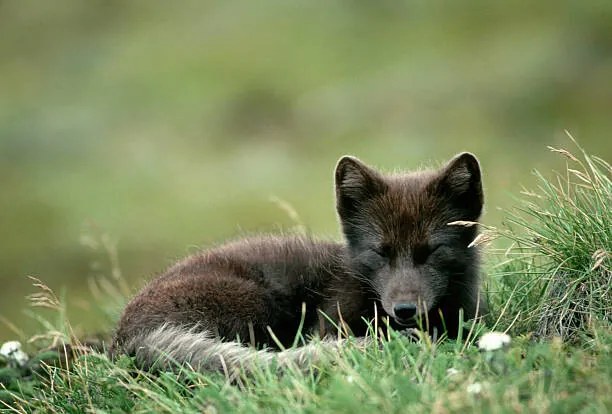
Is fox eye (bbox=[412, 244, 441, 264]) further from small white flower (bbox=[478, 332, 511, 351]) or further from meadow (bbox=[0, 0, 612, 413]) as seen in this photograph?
meadow (bbox=[0, 0, 612, 413])

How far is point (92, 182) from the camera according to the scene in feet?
87.5

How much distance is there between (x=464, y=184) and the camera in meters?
6.70

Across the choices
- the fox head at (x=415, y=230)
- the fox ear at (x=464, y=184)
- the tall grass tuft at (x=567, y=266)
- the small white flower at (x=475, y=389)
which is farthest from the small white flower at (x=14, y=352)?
the small white flower at (x=475, y=389)

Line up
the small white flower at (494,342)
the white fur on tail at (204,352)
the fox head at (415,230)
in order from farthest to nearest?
the fox head at (415,230), the white fur on tail at (204,352), the small white flower at (494,342)

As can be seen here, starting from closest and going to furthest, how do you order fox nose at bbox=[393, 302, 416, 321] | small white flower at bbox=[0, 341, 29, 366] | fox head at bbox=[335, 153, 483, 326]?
1. fox nose at bbox=[393, 302, 416, 321]
2. fox head at bbox=[335, 153, 483, 326]
3. small white flower at bbox=[0, 341, 29, 366]

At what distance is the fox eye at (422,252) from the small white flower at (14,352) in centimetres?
Result: 259

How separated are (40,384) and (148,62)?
26.2m

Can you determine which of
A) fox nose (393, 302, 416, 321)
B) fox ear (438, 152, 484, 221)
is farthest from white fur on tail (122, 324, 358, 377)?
fox ear (438, 152, 484, 221)

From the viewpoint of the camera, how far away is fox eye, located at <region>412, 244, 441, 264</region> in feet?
21.5

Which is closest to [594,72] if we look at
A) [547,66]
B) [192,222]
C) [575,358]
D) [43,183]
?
[547,66]

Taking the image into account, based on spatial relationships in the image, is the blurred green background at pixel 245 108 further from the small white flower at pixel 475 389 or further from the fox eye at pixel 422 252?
the small white flower at pixel 475 389

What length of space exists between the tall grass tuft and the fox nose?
53 cm

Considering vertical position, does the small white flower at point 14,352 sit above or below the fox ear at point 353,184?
below

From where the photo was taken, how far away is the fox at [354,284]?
6.41 m
